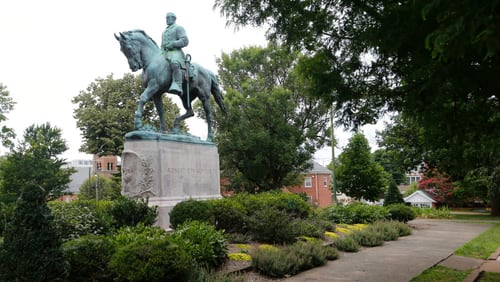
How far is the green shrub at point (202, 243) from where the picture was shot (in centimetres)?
847

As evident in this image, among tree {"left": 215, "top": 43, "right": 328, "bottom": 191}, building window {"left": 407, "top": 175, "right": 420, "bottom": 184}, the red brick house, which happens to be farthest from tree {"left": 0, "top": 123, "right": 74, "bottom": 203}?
building window {"left": 407, "top": 175, "right": 420, "bottom": 184}

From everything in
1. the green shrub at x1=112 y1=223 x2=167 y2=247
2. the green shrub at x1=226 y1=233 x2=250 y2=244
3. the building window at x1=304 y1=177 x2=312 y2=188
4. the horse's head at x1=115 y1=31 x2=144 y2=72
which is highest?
the horse's head at x1=115 y1=31 x2=144 y2=72

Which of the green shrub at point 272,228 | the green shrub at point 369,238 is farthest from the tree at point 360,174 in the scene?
the green shrub at point 272,228

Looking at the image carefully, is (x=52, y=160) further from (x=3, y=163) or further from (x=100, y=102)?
(x=100, y=102)

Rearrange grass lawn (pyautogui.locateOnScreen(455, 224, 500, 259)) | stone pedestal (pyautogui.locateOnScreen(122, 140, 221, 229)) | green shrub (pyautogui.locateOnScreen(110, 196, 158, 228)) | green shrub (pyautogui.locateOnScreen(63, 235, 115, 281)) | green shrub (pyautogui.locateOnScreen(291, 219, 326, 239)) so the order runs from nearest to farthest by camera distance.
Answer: green shrub (pyautogui.locateOnScreen(63, 235, 115, 281)), green shrub (pyautogui.locateOnScreen(110, 196, 158, 228)), grass lawn (pyautogui.locateOnScreen(455, 224, 500, 259)), stone pedestal (pyautogui.locateOnScreen(122, 140, 221, 229)), green shrub (pyautogui.locateOnScreen(291, 219, 326, 239))

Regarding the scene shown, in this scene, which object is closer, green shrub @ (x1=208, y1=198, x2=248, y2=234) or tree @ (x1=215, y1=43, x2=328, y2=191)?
green shrub @ (x1=208, y1=198, x2=248, y2=234)

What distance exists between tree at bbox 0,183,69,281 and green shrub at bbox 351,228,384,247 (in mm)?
10338

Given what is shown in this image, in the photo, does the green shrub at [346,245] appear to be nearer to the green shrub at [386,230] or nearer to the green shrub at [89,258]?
the green shrub at [386,230]

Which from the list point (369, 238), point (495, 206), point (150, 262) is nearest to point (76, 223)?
point (150, 262)

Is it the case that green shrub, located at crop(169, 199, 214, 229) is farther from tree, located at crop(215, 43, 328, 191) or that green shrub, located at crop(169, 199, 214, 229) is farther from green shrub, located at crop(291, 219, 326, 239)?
tree, located at crop(215, 43, 328, 191)

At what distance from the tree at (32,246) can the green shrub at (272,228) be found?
21.5 feet

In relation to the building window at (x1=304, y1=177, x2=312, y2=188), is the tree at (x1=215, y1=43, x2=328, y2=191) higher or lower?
higher

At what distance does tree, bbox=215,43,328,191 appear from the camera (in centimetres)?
3519

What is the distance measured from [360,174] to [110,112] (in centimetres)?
2219
